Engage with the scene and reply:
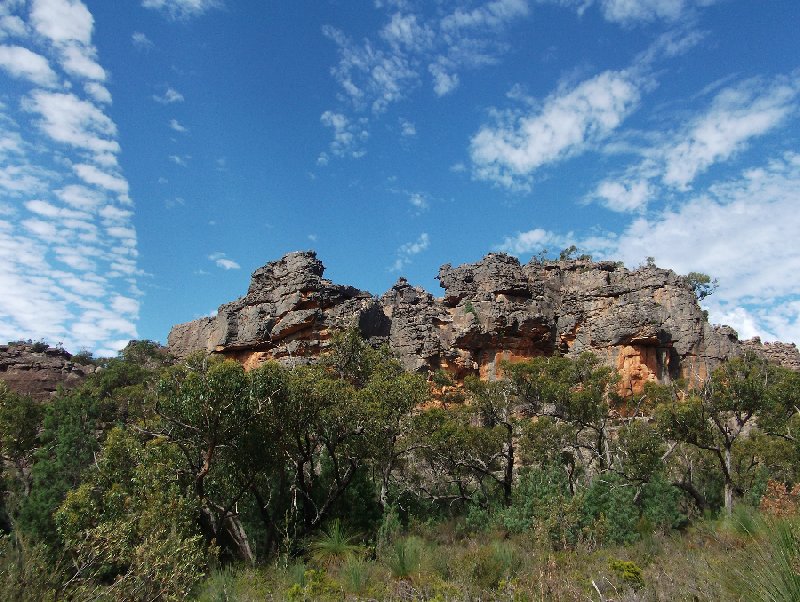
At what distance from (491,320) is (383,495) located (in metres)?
21.6

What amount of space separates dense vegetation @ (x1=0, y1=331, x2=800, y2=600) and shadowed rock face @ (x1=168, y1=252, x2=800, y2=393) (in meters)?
11.5

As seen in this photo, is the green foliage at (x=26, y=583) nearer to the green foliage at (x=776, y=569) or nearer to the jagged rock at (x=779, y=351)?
the green foliage at (x=776, y=569)

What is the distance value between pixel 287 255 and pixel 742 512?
3152 cm

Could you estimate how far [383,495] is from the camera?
50.0 feet

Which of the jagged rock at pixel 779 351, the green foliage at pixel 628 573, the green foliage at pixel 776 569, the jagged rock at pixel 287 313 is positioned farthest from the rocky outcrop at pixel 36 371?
the jagged rock at pixel 779 351

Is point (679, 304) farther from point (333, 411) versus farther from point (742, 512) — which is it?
point (333, 411)

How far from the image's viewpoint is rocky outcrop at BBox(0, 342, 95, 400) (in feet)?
114

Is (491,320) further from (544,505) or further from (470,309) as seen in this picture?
(544,505)

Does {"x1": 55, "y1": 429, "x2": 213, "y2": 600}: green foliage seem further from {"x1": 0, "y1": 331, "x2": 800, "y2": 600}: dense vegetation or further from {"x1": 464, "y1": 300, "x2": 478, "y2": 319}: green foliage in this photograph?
{"x1": 464, "y1": 300, "x2": 478, "y2": 319}: green foliage

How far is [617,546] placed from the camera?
12.8 metres

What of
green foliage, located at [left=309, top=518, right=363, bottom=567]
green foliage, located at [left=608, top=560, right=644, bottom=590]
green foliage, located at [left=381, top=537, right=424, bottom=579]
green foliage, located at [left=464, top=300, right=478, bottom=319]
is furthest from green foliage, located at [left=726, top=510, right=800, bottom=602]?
green foliage, located at [left=464, top=300, right=478, bottom=319]

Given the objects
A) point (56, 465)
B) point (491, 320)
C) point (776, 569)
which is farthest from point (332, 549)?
point (491, 320)

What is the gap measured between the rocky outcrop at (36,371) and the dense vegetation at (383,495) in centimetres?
1358

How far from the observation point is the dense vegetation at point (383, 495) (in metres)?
7.19
